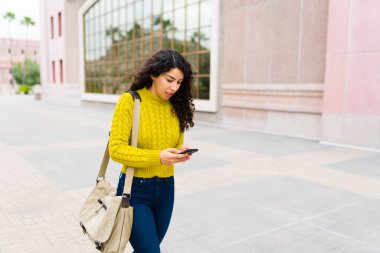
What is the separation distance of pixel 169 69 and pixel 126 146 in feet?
1.75

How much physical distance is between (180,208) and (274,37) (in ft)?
28.6

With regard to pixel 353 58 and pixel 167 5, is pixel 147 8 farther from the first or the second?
pixel 353 58

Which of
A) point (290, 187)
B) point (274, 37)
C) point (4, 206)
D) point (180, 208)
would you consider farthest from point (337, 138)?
point (4, 206)

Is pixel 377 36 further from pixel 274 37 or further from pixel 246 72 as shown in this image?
pixel 246 72

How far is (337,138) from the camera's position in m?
10.2

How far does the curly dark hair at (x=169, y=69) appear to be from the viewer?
7.41 ft

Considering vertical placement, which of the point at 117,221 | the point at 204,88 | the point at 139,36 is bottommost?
the point at 117,221

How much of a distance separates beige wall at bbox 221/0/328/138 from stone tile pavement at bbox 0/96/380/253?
6.58 ft

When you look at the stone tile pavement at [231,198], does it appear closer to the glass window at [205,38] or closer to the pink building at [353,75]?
the pink building at [353,75]

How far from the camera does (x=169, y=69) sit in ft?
7.38

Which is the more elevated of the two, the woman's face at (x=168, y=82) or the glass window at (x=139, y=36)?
the glass window at (x=139, y=36)

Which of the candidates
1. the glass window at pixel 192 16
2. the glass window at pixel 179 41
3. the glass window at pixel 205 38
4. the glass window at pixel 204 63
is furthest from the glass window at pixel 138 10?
the glass window at pixel 204 63

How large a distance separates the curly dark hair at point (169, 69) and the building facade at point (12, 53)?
86497 mm

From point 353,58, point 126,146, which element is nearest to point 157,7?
point 353,58
